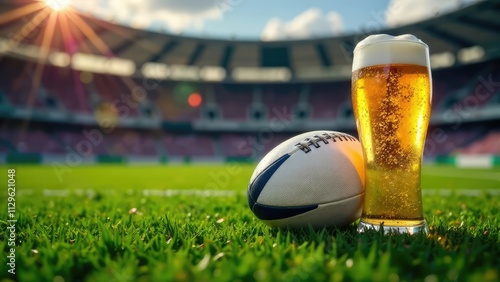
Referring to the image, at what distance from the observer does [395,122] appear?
2.26 m

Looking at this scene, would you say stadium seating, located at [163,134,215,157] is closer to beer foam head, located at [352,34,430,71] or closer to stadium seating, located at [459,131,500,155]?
stadium seating, located at [459,131,500,155]

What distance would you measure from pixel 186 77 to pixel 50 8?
14.1 metres

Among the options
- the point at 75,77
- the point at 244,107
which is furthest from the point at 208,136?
the point at 75,77

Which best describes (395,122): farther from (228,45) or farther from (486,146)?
(228,45)

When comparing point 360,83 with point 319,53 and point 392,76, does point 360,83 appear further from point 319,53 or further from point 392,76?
point 319,53

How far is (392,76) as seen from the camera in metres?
2.25

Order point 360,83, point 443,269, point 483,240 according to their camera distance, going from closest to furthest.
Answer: point 443,269
point 483,240
point 360,83

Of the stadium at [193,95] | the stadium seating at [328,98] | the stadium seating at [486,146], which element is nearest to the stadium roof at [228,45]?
the stadium at [193,95]

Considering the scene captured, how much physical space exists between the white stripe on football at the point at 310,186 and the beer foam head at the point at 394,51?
25.7 inches

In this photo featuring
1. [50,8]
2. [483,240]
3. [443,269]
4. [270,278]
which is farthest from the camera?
[50,8]

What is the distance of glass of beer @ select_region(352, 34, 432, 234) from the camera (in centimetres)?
226

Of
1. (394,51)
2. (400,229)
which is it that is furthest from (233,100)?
(400,229)

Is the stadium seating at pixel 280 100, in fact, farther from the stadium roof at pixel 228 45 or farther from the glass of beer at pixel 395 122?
the glass of beer at pixel 395 122

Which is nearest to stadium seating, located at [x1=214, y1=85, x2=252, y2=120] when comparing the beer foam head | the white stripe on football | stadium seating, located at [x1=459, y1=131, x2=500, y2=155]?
stadium seating, located at [x1=459, y1=131, x2=500, y2=155]
